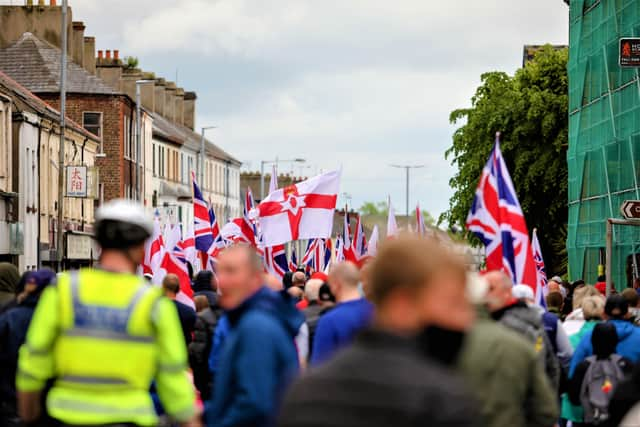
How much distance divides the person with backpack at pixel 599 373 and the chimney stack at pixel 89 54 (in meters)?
66.1

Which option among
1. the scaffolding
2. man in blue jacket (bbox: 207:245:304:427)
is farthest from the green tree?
man in blue jacket (bbox: 207:245:304:427)

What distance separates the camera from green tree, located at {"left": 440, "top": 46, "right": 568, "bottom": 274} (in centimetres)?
6469

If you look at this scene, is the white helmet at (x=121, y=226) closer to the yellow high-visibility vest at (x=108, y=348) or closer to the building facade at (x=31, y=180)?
the yellow high-visibility vest at (x=108, y=348)

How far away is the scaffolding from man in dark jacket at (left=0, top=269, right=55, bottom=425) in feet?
90.6

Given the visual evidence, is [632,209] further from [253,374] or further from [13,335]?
[253,374]

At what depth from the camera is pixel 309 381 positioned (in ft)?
13.1

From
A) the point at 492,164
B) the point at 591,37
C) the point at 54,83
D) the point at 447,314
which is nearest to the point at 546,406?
the point at 447,314

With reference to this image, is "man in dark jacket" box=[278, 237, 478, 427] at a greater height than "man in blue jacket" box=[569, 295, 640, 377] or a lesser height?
greater

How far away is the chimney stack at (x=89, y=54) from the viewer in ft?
250

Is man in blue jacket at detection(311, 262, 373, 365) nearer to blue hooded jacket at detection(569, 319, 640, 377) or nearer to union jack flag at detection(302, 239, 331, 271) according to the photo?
blue hooded jacket at detection(569, 319, 640, 377)

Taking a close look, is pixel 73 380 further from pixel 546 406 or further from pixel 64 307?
pixel 546 406

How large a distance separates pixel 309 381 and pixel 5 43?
6945 centimetres

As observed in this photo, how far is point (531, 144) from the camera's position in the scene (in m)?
66.2

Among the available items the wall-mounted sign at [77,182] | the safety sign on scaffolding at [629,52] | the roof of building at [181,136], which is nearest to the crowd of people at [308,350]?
the safety sign on scaffolding at [629,52]
